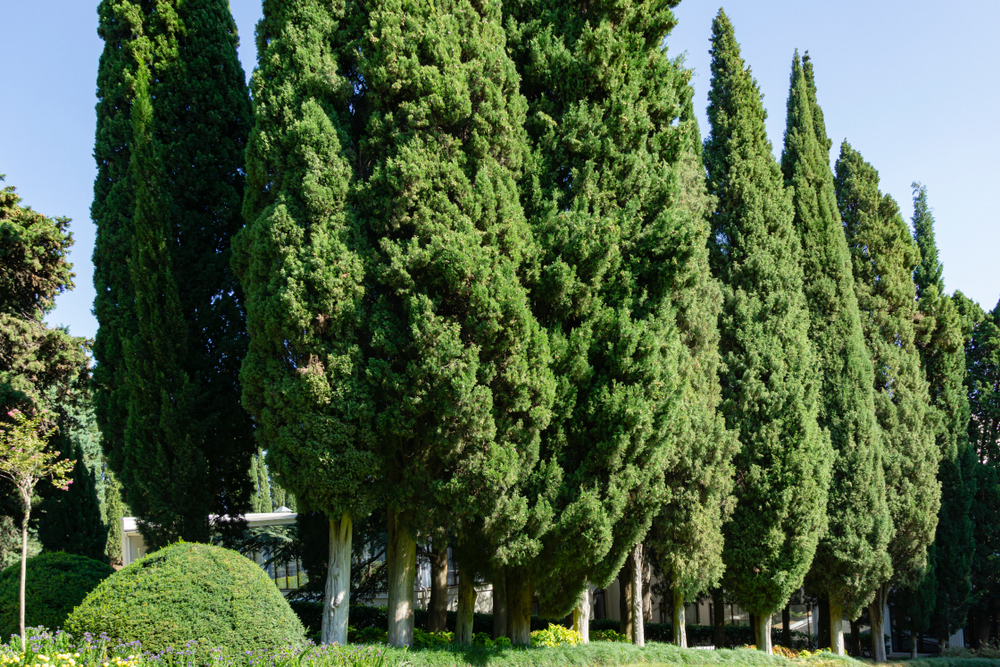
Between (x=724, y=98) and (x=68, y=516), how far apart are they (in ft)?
52.7

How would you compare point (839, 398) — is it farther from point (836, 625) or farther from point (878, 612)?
point (878, 612)

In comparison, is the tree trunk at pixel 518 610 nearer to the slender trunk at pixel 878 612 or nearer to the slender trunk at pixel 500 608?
the slender trunk at pixel 500 608

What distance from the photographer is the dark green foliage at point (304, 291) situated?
939cm

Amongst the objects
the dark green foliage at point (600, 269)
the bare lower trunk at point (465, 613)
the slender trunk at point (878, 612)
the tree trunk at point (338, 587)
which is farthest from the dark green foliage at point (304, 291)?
the slender trunk at point (878, 612)

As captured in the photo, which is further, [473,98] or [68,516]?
[68,516]

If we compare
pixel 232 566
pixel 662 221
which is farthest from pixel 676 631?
pixel 232 566

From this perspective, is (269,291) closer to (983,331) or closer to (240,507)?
(240,507)

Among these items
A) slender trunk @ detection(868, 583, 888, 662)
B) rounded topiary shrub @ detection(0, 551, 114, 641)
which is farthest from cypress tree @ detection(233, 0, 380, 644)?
slender trunk @ detection(868, 583, 888, 662)

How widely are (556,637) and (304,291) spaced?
7386 millimetres

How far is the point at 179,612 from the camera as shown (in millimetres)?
7242

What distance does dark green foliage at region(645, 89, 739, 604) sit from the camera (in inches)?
523

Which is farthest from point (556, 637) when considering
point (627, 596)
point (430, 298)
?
point (430, 298)

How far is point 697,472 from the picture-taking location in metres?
13.4

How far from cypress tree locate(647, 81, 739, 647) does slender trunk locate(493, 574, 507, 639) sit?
311 centimetres
